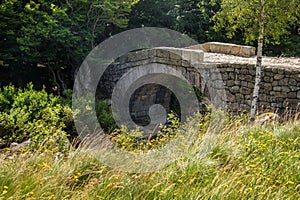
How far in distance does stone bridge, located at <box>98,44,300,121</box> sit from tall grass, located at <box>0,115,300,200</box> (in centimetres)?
324

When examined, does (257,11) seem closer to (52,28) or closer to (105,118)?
(105,118)

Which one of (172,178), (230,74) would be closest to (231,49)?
(230,74)

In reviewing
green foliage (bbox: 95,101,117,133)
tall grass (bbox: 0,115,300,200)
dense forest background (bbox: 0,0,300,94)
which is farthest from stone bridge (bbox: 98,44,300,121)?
tall grass (bbox: 0,115,300,200)

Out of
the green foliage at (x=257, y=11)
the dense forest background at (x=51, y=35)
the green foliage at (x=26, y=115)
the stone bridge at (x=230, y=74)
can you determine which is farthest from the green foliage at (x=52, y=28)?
the green foliage at (x=257, y=11)

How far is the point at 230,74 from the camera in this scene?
Result: 8078 mm

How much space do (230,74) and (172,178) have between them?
5.79 m

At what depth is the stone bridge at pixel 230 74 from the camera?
7.27 meters

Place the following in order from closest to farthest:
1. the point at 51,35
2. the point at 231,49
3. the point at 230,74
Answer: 1. the point at 230,74
2. the point at 51,35
3. the point at 231,49

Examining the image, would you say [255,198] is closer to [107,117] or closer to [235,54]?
[107,117]

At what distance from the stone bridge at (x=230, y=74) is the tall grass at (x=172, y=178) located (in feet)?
10.6

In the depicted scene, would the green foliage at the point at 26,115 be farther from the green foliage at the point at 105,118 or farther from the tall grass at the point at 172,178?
the tall grass at the point at 172,178

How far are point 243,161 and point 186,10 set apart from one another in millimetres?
13022

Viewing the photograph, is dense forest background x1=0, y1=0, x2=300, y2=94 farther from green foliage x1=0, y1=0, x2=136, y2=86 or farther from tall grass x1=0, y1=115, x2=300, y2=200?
tall grass x1=0, y1=115, x2=300, y2=200

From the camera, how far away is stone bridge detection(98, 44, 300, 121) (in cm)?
727
